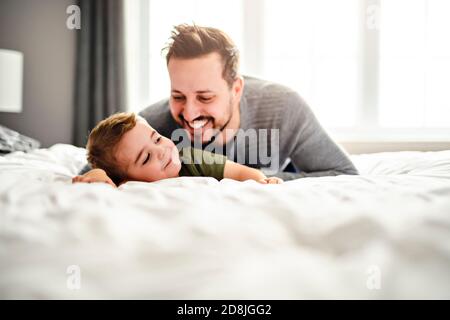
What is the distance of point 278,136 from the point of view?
137 cm

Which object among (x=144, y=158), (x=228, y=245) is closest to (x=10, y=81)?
(x=144, y=158)

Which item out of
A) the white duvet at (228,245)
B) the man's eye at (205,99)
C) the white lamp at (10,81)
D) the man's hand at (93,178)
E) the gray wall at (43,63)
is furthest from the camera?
the gray wall at (43,63)

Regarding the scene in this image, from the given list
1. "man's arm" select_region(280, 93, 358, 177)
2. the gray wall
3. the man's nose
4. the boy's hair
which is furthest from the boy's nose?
the gray wall

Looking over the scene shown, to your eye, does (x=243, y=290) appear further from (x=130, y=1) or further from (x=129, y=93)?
(x=130, y=1)

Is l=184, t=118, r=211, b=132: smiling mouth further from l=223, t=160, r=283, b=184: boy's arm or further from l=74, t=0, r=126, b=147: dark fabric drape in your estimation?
l=74, t=0, r=126, b=147: dark fabric drape

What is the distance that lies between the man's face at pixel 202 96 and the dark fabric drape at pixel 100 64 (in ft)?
4.71

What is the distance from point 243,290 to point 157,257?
10cm

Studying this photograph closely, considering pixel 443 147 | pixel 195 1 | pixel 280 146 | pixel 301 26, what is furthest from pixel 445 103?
A: pixel 280 146

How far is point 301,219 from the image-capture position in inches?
19.4

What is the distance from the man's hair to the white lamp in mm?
1404

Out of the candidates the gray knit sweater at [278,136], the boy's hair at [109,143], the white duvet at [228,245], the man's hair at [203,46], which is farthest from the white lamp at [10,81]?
the white duvet at [228,245]

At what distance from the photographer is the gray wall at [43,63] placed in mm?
2838

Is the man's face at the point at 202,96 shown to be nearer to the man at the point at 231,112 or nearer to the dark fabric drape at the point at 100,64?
the man at the point at 231,112

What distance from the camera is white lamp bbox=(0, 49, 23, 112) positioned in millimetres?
2270
